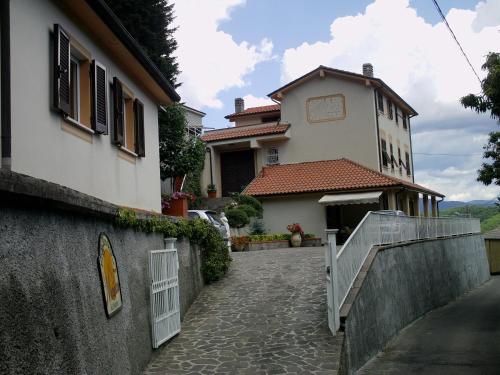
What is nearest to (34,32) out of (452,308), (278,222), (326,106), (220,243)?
(220,243)

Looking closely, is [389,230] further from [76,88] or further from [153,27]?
[153,27]

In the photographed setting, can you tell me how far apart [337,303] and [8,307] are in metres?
6.38

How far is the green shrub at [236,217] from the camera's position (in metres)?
24.5

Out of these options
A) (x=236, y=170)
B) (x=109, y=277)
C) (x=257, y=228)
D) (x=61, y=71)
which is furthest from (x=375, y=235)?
(x=236, y=170)

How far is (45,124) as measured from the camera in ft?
25.7

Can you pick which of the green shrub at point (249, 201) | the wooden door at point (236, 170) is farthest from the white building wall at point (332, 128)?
the green shrub at point (249, 201)

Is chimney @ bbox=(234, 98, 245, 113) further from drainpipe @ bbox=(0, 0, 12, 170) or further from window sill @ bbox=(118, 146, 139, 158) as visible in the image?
drainpipe @ bbox=(0, 0, 12, 170)

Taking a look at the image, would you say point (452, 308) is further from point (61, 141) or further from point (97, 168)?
point (61, 141)

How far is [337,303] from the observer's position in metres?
9.24

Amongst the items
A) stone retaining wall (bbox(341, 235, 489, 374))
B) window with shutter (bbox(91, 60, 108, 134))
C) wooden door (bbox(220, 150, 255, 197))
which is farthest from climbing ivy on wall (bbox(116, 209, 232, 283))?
wooden door (bbox(220, 150, 255, 197))

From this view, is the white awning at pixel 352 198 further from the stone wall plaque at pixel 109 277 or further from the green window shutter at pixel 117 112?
the stone wall plaque at pixel 109 277

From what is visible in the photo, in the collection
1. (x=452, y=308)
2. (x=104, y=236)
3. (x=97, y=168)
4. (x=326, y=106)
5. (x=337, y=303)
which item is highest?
(x=326, y=106)

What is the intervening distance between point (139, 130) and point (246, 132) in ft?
69.1

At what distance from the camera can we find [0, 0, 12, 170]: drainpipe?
21.9ft
